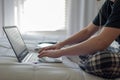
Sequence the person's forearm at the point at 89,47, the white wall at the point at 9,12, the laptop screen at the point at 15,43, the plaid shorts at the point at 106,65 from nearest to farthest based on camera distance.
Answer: the plaid shorts at the point at 106,65 → the person's forearm at the point at 89,47 → the laptop screen at the point at 15,43 → the white wall at the point at 9,12

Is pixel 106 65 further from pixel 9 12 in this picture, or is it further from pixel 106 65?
pixel 9 12

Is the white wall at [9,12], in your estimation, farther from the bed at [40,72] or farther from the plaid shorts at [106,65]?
the plaid shorts at [106,65]

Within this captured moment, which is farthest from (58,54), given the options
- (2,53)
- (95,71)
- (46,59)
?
(2,53)

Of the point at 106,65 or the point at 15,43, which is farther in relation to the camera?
the point at 15,43

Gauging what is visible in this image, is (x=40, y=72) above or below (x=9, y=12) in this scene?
below

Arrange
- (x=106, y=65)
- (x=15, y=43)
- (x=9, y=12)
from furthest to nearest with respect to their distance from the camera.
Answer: (x=9, y=12) → (x=15, y=43) → (x=106, y=65)

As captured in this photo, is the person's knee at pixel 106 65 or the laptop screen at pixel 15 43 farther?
the laptop screen at pixel 15 43

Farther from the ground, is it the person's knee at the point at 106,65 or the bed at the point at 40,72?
the person's knee at the point at 106,65

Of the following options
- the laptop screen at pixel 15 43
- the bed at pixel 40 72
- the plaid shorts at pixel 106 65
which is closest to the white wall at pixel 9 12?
the laptop screen at pixel 15 43

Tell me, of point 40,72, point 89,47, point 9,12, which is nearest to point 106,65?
point 89,47

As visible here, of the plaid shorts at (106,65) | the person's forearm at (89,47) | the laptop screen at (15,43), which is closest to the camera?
the plaid shorts at (106,65)

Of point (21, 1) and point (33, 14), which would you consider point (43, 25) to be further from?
point (21, 1)

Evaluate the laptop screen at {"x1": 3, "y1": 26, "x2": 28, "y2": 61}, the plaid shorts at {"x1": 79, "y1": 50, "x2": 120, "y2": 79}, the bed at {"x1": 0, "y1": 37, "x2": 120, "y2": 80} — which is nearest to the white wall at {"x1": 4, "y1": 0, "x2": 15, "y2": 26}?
the laptop screen at {"x1": 3, "y1": 26, "x2": 28, "y2": 61}

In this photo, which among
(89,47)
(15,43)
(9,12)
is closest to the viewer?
(89,47)
